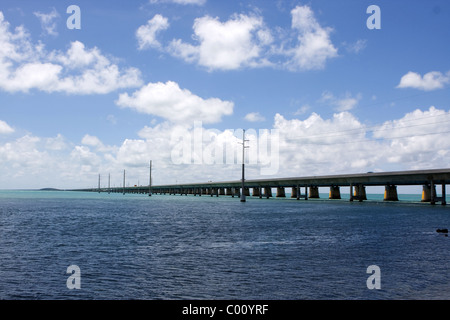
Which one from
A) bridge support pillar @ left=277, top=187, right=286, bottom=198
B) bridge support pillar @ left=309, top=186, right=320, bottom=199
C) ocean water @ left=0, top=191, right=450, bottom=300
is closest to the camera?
ocean water @ left=0, top=191, right=450, bottom=300

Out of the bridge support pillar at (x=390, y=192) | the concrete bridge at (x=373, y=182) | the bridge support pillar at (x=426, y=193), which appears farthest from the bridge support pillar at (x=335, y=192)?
the bridge support pillar at (x=426, y=193)

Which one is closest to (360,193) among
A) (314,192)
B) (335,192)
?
(335,192)

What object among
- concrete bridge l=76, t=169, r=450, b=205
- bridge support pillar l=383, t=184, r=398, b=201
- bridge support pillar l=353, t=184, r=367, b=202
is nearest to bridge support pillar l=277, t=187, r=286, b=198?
concrete bridge l=76, t=169, r=450, b=205

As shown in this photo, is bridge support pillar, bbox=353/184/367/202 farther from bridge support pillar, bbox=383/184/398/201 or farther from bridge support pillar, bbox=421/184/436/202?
bridge support pillar, bbox=421/184/436/202

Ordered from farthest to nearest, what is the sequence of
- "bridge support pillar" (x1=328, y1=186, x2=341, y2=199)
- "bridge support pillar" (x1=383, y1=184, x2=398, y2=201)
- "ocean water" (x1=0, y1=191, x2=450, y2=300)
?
1. "bridge support pillar" (x1=328, y1=186, x2=341, y2=199)
2. "bridge support pillar" (x1=383, y1=184, x2=398, y2=201)
3. "ocean water" (x1=0, y1=191, x2=450, y2=300)

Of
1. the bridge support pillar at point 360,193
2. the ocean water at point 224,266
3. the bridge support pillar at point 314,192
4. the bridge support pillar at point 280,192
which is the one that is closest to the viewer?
the ocean water at point 224,266

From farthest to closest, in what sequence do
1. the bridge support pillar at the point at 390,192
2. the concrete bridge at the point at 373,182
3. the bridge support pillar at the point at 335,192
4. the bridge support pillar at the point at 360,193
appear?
the bridge support pillar at the point at 335,192 < the bridge support pillar at the point at 360,193 < the bridge support pillar at the point at 390,192 < the concrete bridge at the point at 373,182

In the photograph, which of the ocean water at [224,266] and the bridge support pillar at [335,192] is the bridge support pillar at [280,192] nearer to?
the bridge support pillar at [335,192]

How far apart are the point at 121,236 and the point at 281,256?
1734 cm

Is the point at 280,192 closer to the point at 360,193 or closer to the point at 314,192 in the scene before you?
the point at 314,192

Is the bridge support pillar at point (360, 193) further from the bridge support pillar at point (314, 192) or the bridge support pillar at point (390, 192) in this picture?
the bridge support pillar at point (314, 192)

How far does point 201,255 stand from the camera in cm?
2555

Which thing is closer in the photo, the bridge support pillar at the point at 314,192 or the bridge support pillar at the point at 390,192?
the bridge support pillar at the point at 390,192
